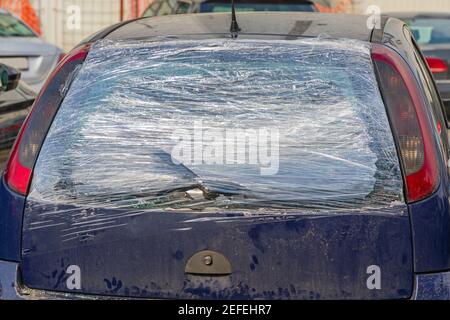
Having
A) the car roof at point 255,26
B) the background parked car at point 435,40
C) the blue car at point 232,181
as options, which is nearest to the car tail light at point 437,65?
the background parked car at point 435,40

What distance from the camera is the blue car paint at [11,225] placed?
3.77 meters

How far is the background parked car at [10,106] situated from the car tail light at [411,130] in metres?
4.07

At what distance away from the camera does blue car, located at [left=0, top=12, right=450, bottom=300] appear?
11.9 ft

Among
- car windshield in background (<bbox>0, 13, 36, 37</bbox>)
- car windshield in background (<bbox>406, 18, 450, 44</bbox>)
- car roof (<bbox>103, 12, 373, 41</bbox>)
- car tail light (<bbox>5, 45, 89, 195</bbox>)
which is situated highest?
car roof (<bbox>103, 12, 373, 41</bbox>)

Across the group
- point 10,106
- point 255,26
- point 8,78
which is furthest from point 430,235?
point 10,106

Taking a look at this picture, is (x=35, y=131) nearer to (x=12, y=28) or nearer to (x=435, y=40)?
(x=12, y=28)

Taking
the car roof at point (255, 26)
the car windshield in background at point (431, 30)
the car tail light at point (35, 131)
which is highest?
the car roof at point (255, 26)

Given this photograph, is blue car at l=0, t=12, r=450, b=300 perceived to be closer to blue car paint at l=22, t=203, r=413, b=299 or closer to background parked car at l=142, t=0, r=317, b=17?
blue car paint at l=22, t=203, r=413, b=299

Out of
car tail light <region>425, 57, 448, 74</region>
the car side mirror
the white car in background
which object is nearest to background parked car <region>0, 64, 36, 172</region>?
the car side mirror

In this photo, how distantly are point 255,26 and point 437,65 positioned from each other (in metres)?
7.57

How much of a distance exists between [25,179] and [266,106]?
876 millimetres

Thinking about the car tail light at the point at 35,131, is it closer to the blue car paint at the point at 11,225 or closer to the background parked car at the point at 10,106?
the blue car paint at the point at 11,225

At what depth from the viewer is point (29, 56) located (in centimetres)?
1145

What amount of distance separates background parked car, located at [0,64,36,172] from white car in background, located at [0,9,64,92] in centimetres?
262
